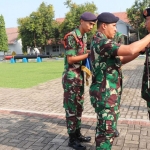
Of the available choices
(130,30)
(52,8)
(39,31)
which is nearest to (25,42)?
(39,31)

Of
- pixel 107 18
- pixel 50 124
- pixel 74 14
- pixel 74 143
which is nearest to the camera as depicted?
pixel 107 18

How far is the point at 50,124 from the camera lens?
4.71 m

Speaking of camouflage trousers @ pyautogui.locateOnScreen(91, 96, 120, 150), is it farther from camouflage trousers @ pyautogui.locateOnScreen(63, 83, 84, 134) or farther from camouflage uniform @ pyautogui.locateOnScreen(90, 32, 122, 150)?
camouflage trousers @ pyautogui.locateOnScreen(63, 83, 84, 134)

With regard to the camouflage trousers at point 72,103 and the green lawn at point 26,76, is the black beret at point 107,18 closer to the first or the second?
the camouflage trousers at point 72,103

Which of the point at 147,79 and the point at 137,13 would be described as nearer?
the point at 147,79

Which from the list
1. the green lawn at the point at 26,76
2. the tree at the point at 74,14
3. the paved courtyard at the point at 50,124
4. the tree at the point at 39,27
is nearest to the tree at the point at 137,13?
the tree at the point at 74,14

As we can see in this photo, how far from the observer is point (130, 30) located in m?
42.8

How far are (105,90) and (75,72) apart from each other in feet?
3.04

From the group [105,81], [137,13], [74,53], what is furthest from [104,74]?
[137,13]

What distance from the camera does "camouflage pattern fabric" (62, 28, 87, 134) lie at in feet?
11.0

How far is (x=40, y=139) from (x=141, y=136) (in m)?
1.65

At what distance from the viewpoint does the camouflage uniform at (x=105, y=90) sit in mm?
2561

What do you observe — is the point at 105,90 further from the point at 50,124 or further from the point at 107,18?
the point at 50,124

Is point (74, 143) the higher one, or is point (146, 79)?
point (146, 79)
